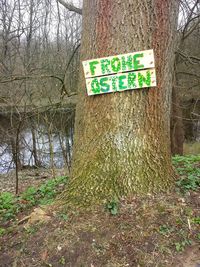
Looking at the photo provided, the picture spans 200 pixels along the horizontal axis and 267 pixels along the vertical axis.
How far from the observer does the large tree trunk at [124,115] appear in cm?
210

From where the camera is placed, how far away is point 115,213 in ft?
6.85

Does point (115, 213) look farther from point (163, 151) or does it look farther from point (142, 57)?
point (142, 57)

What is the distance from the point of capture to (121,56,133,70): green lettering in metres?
2.11

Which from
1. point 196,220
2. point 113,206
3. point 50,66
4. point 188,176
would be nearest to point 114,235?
point 113,206

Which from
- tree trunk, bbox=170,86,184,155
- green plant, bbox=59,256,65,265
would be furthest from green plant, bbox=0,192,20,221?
tree trunk, bbox=170,86,184,155

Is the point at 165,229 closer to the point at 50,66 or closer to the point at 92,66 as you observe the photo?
the point at 92,66

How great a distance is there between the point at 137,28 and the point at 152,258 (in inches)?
66.4

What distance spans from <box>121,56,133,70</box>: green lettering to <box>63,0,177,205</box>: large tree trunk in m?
0.06

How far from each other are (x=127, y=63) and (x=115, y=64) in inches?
3.8

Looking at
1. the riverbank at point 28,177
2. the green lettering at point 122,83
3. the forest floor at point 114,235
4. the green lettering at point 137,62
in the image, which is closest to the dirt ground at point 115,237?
the forest floor at point 114,235

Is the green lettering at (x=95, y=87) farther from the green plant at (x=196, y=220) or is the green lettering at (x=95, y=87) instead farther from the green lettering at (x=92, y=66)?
the green plant at (x=196, y=220)

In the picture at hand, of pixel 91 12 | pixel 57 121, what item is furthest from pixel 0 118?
pixel 91 12

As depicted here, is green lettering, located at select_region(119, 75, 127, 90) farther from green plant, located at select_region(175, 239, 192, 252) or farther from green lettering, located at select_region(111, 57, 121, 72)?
green plant, located at select_region(175, 239, 192, 252)

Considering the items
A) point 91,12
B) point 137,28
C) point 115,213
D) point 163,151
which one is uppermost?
point 91,12
